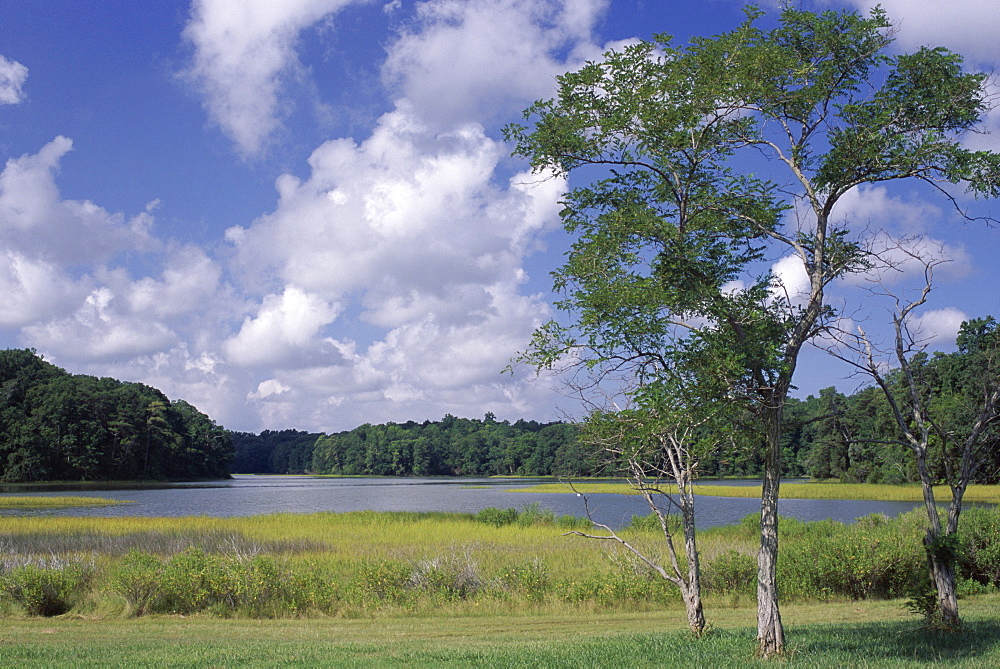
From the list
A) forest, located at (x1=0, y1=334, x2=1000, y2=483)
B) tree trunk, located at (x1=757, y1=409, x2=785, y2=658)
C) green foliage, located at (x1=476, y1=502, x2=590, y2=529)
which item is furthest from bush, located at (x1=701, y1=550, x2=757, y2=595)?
forest, located at (x1=0, y1=334, x2=1000, y2=483)

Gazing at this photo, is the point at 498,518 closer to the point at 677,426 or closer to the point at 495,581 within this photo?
the point at 495,581

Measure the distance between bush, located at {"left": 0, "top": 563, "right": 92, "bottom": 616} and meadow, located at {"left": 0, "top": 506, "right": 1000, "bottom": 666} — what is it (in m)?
0.03

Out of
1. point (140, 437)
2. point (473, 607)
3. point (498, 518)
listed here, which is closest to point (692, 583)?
point (473, 607)

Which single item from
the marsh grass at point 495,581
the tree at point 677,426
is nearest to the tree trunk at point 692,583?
the tree at point 677,426

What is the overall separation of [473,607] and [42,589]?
8343 mm

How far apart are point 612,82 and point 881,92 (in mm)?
3053

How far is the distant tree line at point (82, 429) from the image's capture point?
83188 mm

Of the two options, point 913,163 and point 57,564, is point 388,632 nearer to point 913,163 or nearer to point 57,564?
point 57,564

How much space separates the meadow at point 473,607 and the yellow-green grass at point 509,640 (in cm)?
4

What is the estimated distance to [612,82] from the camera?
8.26 meters

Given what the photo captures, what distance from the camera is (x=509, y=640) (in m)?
10.9

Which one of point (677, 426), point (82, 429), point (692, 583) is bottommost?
point (692, 583)

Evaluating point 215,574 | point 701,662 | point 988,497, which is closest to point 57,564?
point 215,574

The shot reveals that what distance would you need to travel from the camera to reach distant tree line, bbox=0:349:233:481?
83.2 meters
